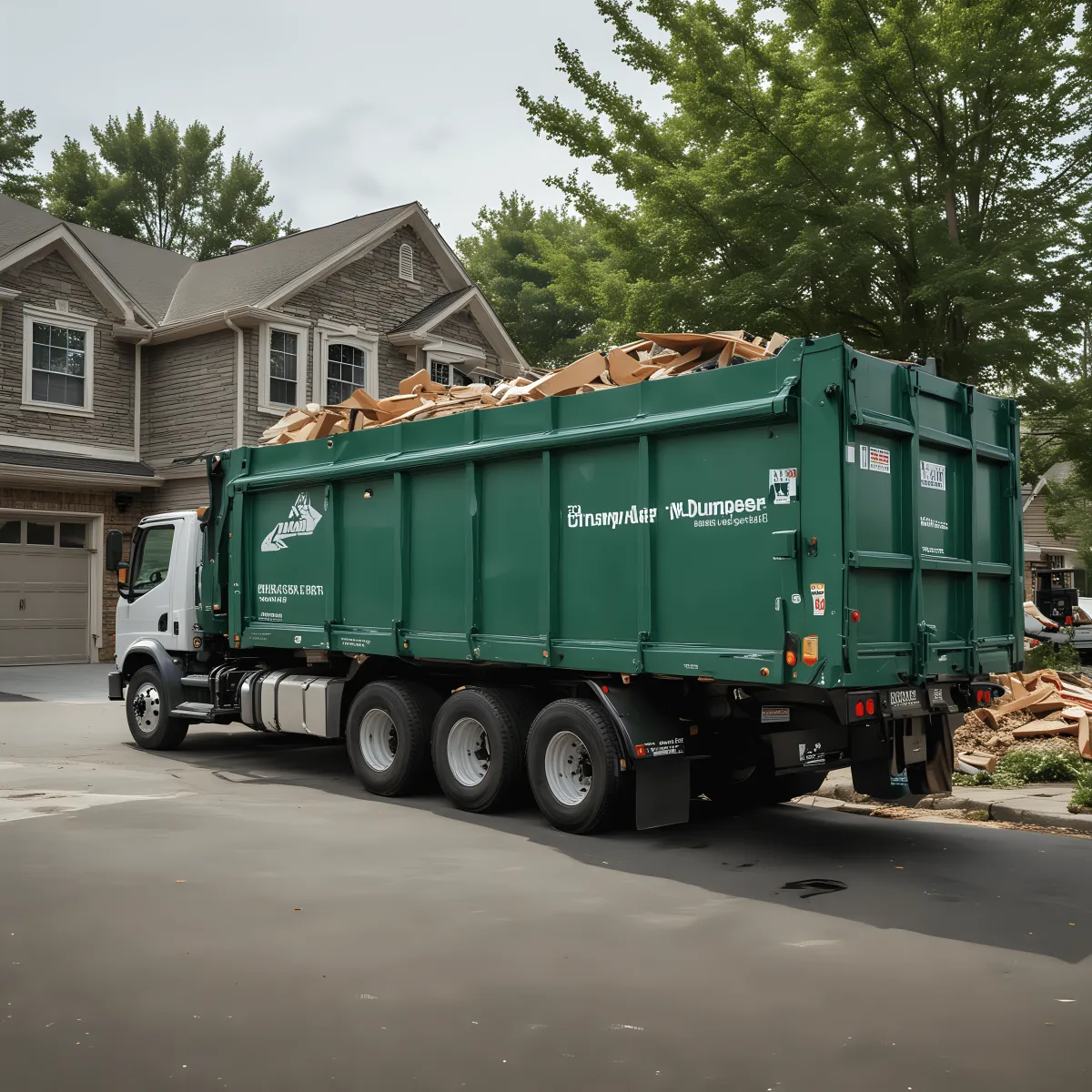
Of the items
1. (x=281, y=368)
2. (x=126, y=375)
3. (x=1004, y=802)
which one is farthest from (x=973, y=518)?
(x=126, y=375)

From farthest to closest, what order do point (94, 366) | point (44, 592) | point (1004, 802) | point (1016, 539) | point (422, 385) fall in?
point (94, 366)
point (44, 592)
point (422, 385)
point (1004, 802)
point (1016, 539)

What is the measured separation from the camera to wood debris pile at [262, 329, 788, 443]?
8.45 metres

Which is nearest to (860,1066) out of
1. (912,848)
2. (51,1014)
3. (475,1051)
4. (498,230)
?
(475,1051)

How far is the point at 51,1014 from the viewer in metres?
4.63

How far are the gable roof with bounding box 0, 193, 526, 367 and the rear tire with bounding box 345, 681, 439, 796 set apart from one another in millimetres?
13862

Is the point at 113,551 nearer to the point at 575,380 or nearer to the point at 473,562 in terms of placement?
the point at 473,562

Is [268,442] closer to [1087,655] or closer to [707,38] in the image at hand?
[707,38]

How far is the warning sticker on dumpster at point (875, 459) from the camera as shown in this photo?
7.12 metres

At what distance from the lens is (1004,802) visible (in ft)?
29.9

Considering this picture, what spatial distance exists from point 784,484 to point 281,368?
17948 mm

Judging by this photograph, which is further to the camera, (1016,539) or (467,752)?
(467,752)

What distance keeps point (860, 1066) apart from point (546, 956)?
1658 millimetres

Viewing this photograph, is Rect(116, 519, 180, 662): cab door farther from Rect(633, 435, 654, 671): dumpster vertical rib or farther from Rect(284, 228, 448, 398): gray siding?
Rect(284, 228, 448, 398): gray siding

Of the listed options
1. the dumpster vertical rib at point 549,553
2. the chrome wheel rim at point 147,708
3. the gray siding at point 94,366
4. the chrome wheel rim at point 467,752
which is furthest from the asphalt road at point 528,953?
the gray siding at point 94,366
